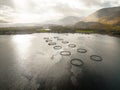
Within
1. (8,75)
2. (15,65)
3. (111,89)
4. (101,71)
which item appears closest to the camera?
(111,89)

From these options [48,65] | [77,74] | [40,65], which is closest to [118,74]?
[77,74]

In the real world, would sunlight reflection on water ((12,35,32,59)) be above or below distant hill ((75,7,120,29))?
below

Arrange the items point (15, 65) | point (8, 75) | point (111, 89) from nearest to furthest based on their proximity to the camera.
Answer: point (111, 89)
point (8, 75)
point (15, 65)

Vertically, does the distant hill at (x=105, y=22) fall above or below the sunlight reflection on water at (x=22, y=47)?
above

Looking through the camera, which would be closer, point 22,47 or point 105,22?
point 22,47

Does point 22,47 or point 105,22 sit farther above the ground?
point 105,22

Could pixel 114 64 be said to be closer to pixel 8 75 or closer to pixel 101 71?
pixel 101 71

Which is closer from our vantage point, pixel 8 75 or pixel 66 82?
pixel 66 82

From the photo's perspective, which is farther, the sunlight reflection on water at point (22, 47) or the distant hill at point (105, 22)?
the distant hill at point (105, 22)

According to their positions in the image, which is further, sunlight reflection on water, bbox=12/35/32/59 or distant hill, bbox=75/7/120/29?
distant hill, bbox=75/7/120/29

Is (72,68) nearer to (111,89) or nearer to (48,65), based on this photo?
(48,65)
